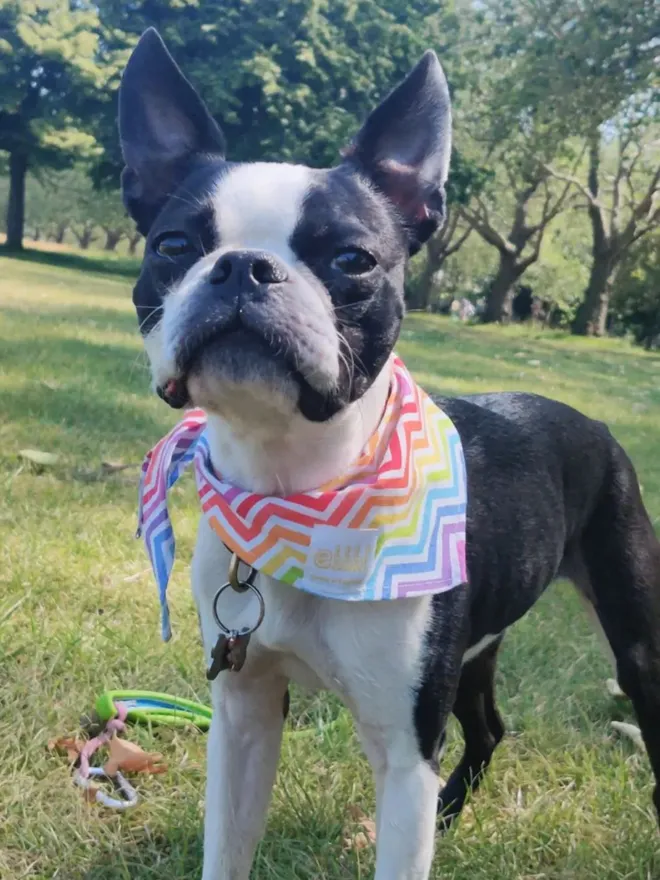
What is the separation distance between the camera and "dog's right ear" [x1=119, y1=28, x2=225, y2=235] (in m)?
2.29

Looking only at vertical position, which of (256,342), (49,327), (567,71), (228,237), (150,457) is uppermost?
(567,71)

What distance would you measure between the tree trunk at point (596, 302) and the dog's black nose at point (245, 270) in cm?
2826

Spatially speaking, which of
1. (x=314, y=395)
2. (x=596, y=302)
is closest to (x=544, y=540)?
(x=314, y=395)

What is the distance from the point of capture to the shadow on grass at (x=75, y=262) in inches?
1088

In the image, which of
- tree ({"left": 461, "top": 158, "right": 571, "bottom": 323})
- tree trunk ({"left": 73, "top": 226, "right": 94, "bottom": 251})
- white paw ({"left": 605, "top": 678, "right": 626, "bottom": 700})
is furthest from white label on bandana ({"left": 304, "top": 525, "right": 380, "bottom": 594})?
tree trunk ({"left": 73, "top": 226, "right": 94, "bottom": 251})

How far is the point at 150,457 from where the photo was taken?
255 centimetres

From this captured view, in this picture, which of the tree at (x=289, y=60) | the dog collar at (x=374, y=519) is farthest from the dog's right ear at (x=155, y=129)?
the tree at (x=289, y=60)

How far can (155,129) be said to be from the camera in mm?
2328

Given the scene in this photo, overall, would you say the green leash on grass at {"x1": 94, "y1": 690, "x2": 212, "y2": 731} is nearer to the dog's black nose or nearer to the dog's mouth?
the dog's mouth

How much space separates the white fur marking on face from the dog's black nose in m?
0.11

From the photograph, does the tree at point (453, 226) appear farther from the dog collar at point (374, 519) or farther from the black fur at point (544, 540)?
the dog collar at point (374, 519)

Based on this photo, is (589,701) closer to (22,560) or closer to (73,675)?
(73,675)

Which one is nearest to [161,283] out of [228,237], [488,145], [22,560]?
[228,237]

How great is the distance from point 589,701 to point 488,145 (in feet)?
86.0
